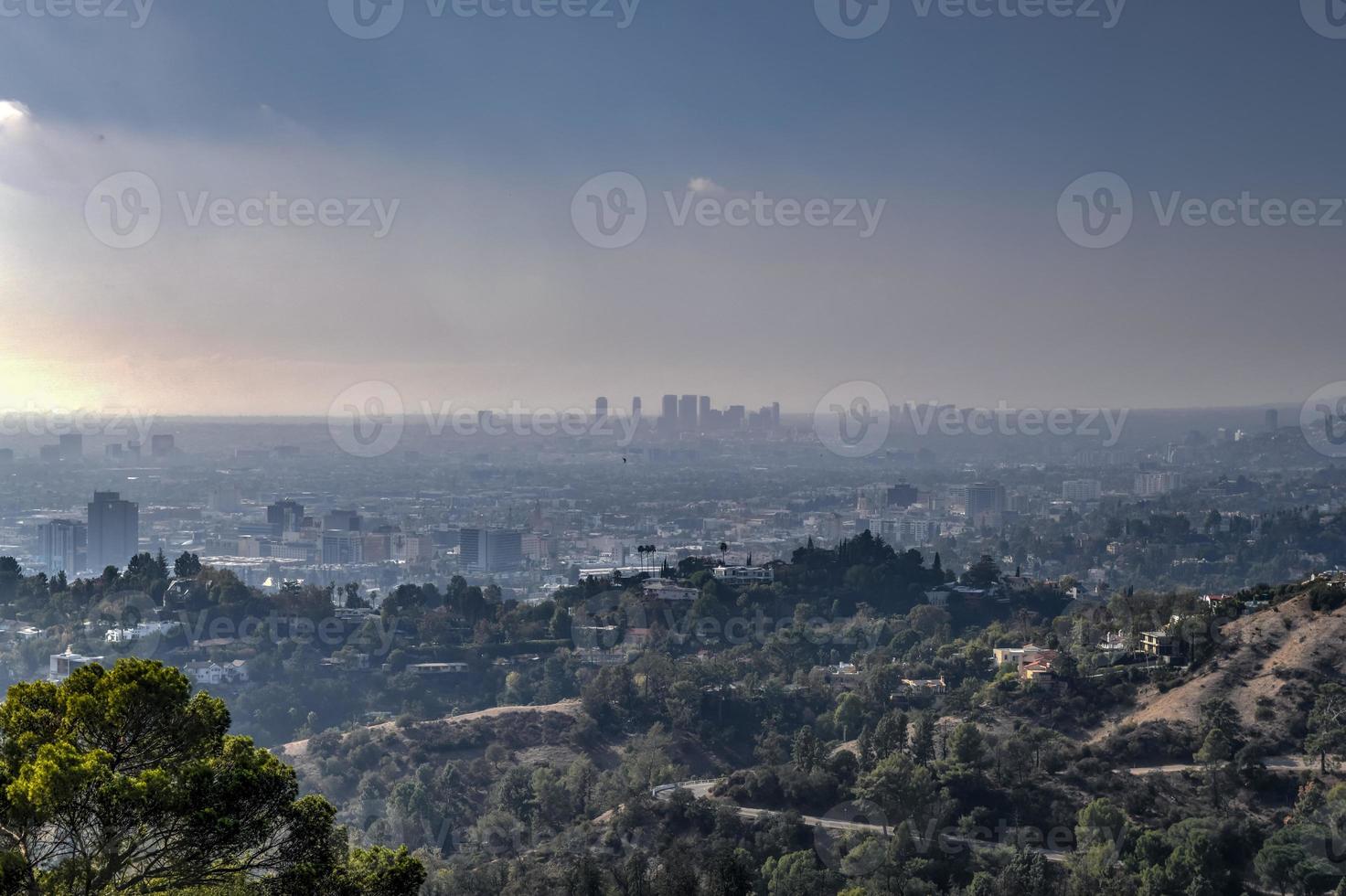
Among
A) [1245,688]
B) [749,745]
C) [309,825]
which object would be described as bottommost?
[749,745]

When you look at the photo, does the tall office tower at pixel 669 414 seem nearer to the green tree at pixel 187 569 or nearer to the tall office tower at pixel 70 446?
the tall office tower at pixel 70 446

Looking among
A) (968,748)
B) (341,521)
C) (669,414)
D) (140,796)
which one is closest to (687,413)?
(669,414)

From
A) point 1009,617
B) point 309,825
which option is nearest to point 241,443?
point 1009,617

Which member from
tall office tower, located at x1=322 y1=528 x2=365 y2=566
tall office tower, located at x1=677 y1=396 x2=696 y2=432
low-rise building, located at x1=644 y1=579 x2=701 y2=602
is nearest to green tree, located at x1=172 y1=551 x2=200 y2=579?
low-rise building, located at x1=644 y1=579 x2=701 y2=602

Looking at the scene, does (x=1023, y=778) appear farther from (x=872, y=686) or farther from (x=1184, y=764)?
(x=872, y=686)

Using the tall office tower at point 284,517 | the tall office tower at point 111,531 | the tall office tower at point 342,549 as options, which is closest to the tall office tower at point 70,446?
the tall office tower at point 284,517
